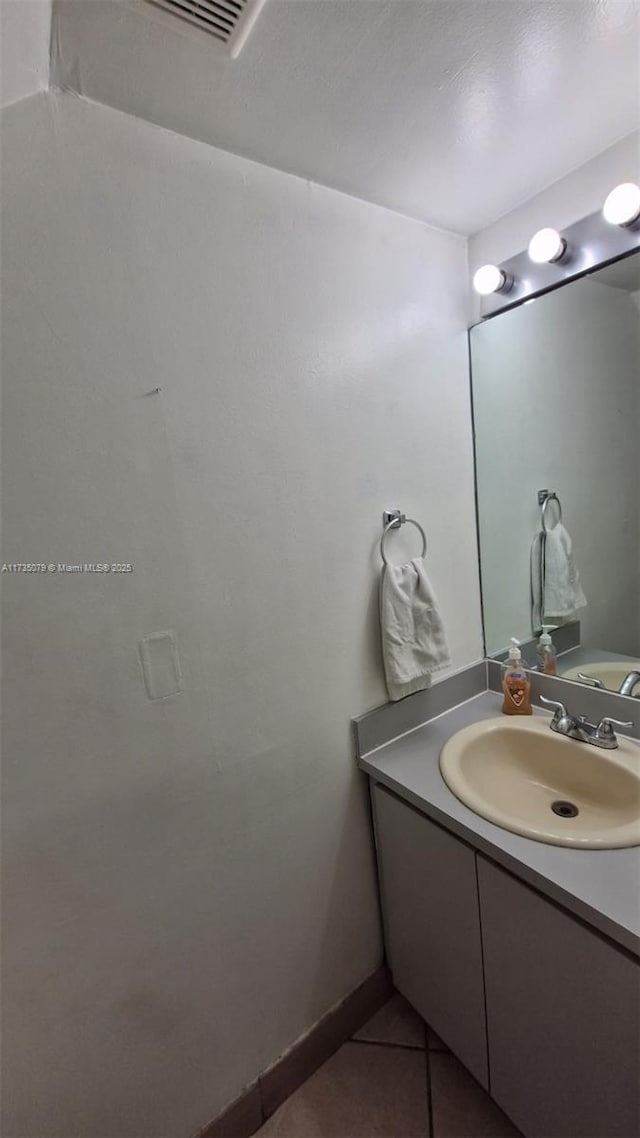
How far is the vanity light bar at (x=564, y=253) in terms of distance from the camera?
98 centimetres

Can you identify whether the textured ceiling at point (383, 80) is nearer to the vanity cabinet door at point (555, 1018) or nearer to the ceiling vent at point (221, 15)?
the ceiling vent at point (221, 15)

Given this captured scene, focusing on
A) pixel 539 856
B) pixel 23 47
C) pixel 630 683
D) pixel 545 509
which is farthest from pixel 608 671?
pixel 23 47

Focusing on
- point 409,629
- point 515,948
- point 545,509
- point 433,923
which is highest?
point 545,509

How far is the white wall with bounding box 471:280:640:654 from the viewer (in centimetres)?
118

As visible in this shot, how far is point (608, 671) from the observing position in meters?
1.25

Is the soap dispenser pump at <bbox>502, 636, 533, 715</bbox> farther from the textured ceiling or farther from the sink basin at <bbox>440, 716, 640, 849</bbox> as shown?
the textured ceiling

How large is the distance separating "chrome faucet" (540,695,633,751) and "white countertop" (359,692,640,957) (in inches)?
12.2

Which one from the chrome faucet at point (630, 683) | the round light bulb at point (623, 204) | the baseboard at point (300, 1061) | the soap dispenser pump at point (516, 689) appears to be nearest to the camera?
the round light bulb at point (623, 204)

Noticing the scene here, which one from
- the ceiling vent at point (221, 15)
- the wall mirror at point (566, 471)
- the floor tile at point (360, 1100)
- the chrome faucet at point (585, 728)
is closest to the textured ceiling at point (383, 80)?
the ceiling vent at point (221, 15)

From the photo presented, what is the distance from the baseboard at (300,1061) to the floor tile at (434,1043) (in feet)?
0.44

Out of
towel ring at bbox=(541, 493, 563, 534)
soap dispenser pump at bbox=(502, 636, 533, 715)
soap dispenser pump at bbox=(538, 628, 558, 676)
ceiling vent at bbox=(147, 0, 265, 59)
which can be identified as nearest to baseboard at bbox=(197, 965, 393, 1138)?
soap dispenser pump at bbox=(502, 636, 533, 715)

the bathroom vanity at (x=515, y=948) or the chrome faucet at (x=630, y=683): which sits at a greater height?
the chrome faucet at (x=630, y=683)

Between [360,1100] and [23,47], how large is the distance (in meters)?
2.25

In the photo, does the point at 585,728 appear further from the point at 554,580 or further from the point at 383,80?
the point at 383,80
